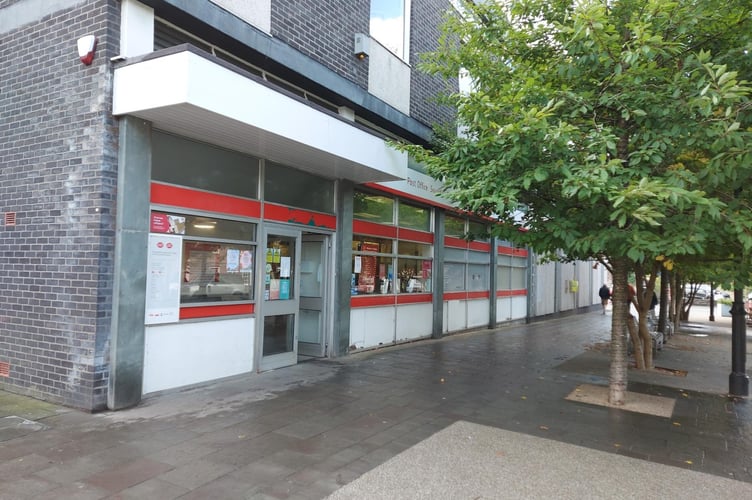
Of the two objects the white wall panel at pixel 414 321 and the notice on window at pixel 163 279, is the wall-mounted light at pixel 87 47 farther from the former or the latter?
the white wall panel at pixel 414 321

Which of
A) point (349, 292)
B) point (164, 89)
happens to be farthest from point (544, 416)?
point (164, 89)

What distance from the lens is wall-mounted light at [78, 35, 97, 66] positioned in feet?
18.3

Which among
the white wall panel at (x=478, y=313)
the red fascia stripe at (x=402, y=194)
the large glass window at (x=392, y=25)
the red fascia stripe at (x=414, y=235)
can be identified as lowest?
the white wall panel at (x=478, y=313)

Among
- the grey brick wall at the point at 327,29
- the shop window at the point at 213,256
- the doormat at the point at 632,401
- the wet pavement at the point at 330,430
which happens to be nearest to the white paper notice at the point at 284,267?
the shop window at the point at 213,256

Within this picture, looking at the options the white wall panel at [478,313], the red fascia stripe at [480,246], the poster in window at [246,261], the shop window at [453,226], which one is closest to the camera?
the poster in window at [246,261]

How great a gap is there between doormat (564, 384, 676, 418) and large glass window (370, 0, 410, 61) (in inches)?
297

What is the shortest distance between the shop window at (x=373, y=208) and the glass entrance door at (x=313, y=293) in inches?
44.1

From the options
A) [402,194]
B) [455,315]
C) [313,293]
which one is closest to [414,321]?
[455,315]

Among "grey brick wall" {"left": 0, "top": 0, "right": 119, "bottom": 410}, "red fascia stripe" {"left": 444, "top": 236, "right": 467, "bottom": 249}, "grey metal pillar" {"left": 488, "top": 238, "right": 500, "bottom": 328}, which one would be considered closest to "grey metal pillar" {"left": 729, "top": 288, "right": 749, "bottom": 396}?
"red fascia stripe" {"left": 444, "top": 236, "right": 467, "bottom": 249}

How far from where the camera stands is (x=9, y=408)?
5508 mm

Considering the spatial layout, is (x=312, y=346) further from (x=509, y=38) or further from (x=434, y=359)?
(x=509, y=38)

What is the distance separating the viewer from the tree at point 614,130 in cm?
471

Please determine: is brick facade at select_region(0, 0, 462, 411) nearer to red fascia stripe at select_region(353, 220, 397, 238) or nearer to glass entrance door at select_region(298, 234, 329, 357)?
glass entrance door at select_region(298, 234, 329, 357)

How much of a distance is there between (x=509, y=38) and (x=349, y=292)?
5.10m
